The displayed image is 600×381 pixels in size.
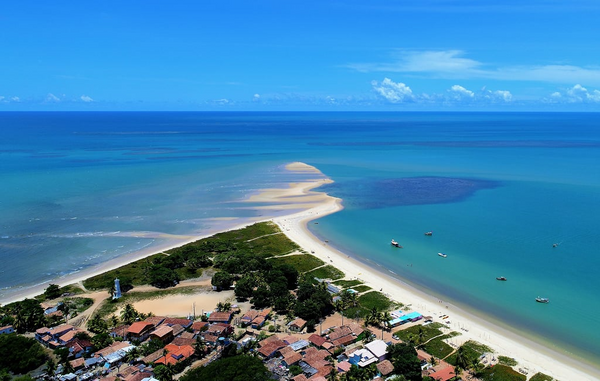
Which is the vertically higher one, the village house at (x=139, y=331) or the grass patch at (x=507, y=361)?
the village house at (x=139, y=331)

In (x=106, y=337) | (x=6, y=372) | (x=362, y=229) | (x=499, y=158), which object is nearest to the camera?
(x=6, y=372)

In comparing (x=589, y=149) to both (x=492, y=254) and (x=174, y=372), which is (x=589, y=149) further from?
(x=174, y=372)

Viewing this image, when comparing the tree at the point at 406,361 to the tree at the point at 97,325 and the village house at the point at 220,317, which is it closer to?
the village house at the point at 220,317

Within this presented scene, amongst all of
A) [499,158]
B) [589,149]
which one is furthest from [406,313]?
[589,149]

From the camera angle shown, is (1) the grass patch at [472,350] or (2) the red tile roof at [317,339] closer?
(1) the grass patch at [472,350]

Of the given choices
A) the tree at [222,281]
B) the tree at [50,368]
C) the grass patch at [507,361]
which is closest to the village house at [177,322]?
the tree at [222,281]

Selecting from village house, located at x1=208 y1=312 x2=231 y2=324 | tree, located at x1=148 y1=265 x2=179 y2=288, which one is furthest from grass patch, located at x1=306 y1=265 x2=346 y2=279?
tree, located at x1=148 y1=265 x2=179 y2=288
